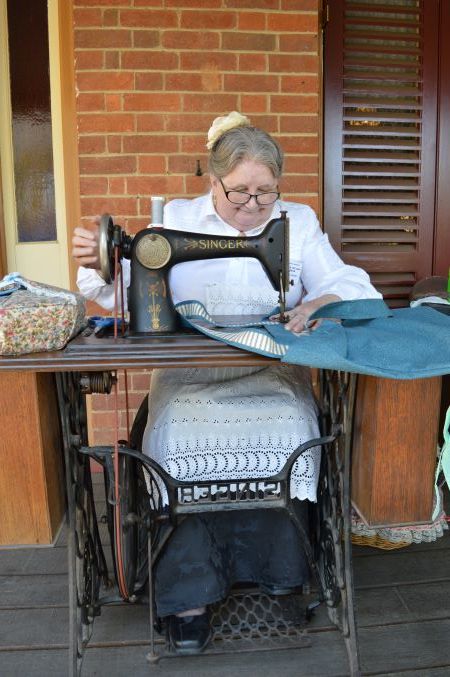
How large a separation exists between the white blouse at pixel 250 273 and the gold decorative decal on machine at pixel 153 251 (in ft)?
1.38

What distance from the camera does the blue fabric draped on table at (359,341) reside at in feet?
4.18

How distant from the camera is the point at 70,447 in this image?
1459 millimetres

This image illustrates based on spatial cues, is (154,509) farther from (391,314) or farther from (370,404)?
(391,314)

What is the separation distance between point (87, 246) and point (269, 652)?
1.20 metres

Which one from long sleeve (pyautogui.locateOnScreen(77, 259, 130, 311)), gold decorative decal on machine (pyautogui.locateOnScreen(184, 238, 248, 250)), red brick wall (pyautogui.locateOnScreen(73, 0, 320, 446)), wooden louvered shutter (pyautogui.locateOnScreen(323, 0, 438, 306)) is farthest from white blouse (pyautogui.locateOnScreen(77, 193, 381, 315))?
wooden louvered shutter (pyautogui.locateOnScreen(323, 0, 438, 306))

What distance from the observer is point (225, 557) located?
1685 mm

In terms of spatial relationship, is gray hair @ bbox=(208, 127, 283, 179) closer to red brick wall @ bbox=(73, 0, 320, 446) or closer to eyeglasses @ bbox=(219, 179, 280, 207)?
eyeglasses @ bbox=(219, 179, 280, 207)

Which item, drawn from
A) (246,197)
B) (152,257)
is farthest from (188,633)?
(246,197)

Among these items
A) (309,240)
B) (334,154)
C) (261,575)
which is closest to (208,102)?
(334,154)

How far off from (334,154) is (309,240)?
44.4 inches

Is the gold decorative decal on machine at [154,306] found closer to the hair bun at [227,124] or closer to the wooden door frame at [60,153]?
the hair bun at [227,124]

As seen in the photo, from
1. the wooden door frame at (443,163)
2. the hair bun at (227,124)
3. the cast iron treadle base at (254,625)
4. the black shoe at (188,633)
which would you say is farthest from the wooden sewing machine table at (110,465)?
the wooden door frame at (443,163)

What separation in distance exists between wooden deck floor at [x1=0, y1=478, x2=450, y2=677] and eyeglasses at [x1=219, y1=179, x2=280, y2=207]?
1.25 metres

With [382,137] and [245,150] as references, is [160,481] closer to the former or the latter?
[245,150]
